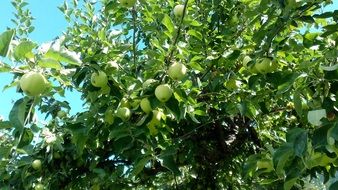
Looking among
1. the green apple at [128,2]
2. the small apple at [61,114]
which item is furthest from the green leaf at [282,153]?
the small apple at [61,114]

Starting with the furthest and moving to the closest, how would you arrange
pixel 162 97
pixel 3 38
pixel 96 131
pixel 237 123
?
pixel 237 123, pixel 96 131, pixel 162 97, pixel 3 38

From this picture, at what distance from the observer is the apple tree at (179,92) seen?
71.8 inches

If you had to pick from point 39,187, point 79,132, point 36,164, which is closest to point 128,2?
point 79,132

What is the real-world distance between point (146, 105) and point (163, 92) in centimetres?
17

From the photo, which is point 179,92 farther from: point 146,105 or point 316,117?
point 316,117

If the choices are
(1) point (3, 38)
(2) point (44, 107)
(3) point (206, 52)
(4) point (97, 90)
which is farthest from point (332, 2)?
(2) point (44, 107)

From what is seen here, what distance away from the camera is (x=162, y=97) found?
209 cm

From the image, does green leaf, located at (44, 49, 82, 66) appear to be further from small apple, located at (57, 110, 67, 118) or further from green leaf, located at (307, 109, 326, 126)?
small apple, located at (57, 110, 67, 118)

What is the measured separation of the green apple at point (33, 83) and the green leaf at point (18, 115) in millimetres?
50

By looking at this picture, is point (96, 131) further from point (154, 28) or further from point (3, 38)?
point (3, 38)

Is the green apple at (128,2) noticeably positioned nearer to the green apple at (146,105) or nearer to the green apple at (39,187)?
the green apple at (146,105)

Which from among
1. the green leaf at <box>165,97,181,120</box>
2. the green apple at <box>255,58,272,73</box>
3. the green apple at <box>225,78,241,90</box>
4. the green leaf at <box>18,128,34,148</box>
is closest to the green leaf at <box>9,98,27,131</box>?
the green leaf at <box>18,128,34,148</box>

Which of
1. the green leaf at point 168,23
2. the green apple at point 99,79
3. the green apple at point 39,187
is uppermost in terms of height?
the green leaf at point 168,23

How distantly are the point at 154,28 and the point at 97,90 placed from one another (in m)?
0.46
